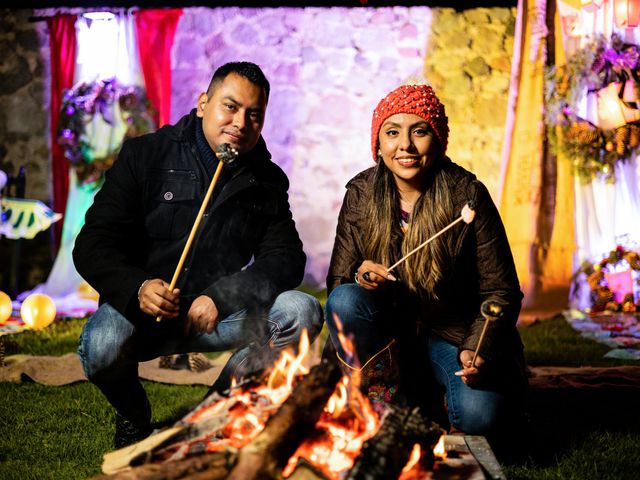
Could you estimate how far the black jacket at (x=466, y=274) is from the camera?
327 cm

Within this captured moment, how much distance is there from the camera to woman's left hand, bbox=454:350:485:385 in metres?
3.14

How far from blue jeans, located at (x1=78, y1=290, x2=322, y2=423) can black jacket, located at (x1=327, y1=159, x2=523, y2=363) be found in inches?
10.5

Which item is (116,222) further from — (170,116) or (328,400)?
(170,116)

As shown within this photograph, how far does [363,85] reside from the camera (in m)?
8.92

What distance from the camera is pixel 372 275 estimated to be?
10.7 feet

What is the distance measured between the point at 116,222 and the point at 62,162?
5983 mm

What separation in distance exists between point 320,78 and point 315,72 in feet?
0.31

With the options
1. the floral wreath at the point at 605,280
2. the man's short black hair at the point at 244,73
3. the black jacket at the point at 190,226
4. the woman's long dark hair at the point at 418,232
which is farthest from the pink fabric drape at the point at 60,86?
the woman's long dark hair at the point at 418,232

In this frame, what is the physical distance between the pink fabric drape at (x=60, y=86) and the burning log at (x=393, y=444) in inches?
285

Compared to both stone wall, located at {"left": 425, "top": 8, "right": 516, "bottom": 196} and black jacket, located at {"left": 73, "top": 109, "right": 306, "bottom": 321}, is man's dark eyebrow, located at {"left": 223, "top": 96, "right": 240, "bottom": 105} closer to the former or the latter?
black jacket, located at {"left": 73, "top": 109, "right": 306, "bottom": 321}

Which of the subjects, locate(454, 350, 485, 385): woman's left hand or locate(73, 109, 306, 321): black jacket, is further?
locate(73, 109, 306, 321): black jacket

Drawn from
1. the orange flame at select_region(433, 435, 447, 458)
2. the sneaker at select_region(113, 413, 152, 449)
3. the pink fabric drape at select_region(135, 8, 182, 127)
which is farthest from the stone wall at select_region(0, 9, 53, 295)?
the orange flame at select_region(433, 435, 447, 458)

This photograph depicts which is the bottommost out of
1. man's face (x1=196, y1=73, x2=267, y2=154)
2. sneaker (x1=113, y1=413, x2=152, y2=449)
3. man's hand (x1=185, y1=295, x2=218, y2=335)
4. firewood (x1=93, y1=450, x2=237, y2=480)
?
sneaker (x1=113, y1=413, x2=152, y2=449)

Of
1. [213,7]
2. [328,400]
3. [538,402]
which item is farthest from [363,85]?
[328,400]
